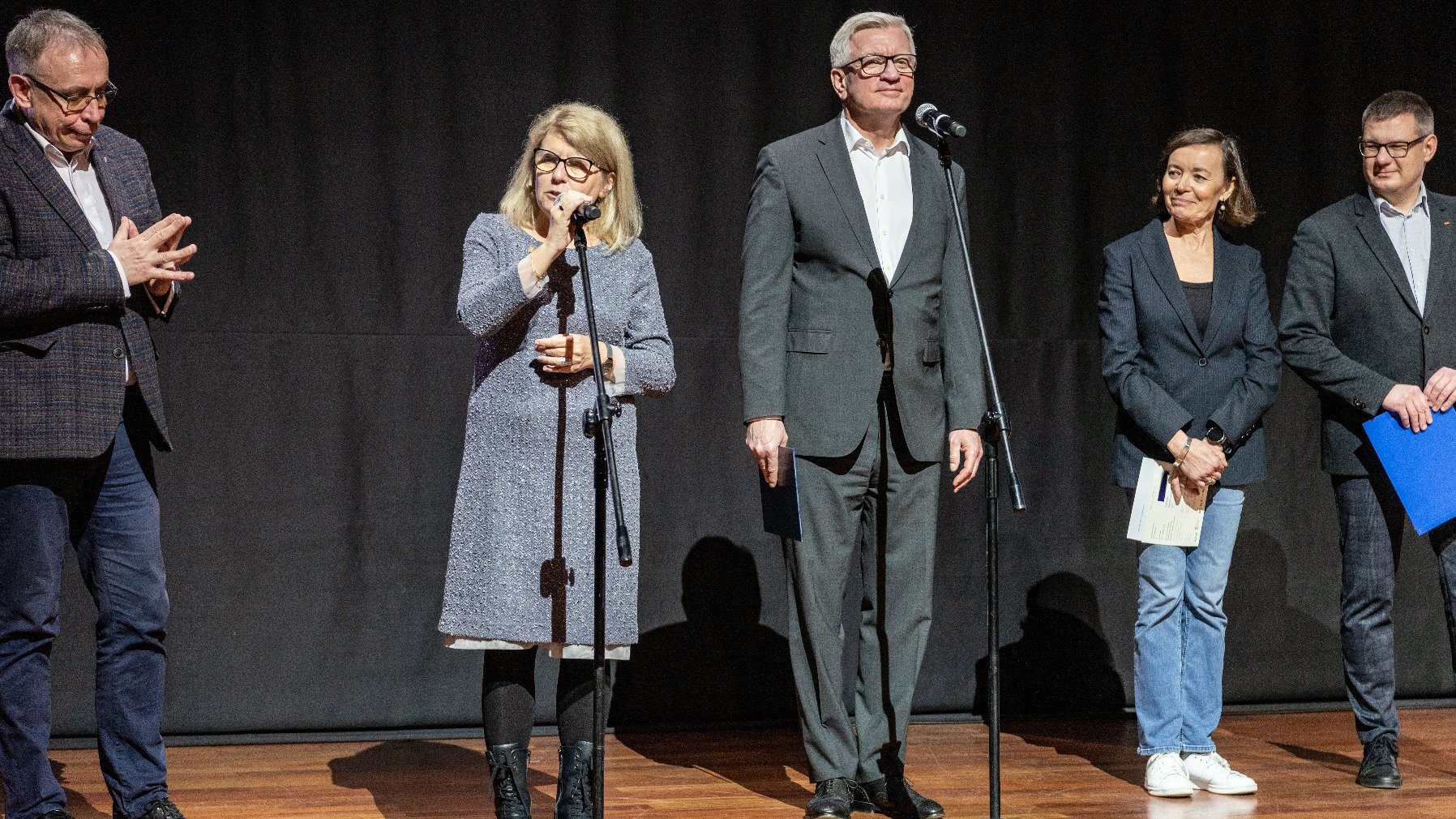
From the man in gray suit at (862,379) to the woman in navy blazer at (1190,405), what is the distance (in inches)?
22.4

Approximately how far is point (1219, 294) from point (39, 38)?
9.03 feet

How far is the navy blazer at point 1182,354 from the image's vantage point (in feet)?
11.9

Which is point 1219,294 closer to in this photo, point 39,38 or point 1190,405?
point 1190,405

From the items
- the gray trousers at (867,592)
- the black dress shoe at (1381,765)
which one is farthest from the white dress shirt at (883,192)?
the black dress shoe at (1381,765)

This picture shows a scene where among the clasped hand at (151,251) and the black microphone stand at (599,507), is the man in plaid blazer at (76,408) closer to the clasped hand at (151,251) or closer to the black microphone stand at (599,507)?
the clasped hand at (151,251)

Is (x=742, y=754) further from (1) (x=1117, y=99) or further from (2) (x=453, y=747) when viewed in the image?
(1) (x=1117, y=99)

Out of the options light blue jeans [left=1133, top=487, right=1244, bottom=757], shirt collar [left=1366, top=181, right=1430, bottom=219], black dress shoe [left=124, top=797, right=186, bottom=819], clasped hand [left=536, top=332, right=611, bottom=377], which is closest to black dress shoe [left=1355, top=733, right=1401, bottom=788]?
light blue jeans [left=1133, top=487, right=1244, bottom=757]

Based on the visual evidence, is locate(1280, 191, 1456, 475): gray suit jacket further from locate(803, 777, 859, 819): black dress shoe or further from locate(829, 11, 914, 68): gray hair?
locate(803, 777, 859, 819): black dress shoe

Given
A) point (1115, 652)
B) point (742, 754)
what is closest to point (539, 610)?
point (742, 754)

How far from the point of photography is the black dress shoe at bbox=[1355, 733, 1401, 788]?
368 centimetres

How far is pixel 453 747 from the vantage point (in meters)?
4.21

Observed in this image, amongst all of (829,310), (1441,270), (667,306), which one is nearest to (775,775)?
(829,310)

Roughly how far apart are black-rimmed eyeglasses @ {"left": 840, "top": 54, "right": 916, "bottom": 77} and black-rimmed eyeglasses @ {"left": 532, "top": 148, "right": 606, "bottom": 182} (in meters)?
0.69

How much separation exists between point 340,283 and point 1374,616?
3.00 meters
